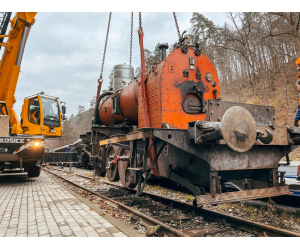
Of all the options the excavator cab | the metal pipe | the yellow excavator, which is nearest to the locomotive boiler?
the yellow excavator

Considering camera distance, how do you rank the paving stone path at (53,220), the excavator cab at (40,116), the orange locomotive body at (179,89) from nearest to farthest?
the paving stone path at (53,220) < the orange locomotive body at (179,89) < the excavator cab at (40,116)

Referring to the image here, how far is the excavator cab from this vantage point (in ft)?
32.3

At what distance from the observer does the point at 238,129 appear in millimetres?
3031

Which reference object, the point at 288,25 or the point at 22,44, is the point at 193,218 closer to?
the point at 22,44

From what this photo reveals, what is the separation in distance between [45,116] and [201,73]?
7.64 m

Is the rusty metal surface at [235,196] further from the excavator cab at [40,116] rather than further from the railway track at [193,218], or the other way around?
the excavator cab at [40,116]

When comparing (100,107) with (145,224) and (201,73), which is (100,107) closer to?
(201,73)

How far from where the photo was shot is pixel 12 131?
9.10 meters

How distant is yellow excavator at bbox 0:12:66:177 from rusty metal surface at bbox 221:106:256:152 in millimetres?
6840

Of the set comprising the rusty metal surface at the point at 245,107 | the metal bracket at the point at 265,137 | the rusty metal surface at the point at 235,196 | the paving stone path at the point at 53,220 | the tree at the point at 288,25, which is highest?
the tree at the point at 288,25

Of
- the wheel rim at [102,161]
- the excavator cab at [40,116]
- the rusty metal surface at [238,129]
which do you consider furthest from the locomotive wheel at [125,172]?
the excavator cab at [40,116]

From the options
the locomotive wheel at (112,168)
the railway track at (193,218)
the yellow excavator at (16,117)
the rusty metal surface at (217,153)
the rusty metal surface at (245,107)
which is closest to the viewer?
the railway track at (193,218)

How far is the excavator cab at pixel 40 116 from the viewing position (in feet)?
32.3

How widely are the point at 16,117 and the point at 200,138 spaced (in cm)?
824
